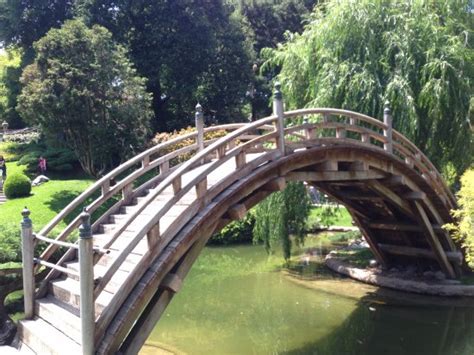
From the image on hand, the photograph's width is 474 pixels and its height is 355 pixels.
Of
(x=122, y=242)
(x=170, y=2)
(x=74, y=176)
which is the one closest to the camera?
(x=122, y=242)

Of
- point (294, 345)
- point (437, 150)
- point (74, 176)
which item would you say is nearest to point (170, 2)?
point (74, 176)

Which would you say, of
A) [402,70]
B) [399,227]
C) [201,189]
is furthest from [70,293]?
[402,70]

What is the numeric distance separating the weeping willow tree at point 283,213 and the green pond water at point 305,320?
1347mm

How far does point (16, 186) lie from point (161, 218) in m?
16.5

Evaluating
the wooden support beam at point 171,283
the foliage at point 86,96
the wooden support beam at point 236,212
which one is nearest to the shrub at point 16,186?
the foliage at point 86,96

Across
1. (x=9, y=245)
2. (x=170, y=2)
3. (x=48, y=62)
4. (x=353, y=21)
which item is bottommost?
(x=9, y=245)

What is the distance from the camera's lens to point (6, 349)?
6422 mm

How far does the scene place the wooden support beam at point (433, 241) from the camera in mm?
11211

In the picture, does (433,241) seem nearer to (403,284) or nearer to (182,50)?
(403,284)

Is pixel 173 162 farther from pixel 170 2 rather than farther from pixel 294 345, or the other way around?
pixel 294 345

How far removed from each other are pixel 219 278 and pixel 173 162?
26.8 feet

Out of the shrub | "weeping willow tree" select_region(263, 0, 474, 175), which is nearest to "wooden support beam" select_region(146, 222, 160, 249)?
"weeping willow tree" select_region(263, 0, 474, 175)

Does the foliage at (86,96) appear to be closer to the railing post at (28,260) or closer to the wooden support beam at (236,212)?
the railing post at (28,260)

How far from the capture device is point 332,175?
9047mm
